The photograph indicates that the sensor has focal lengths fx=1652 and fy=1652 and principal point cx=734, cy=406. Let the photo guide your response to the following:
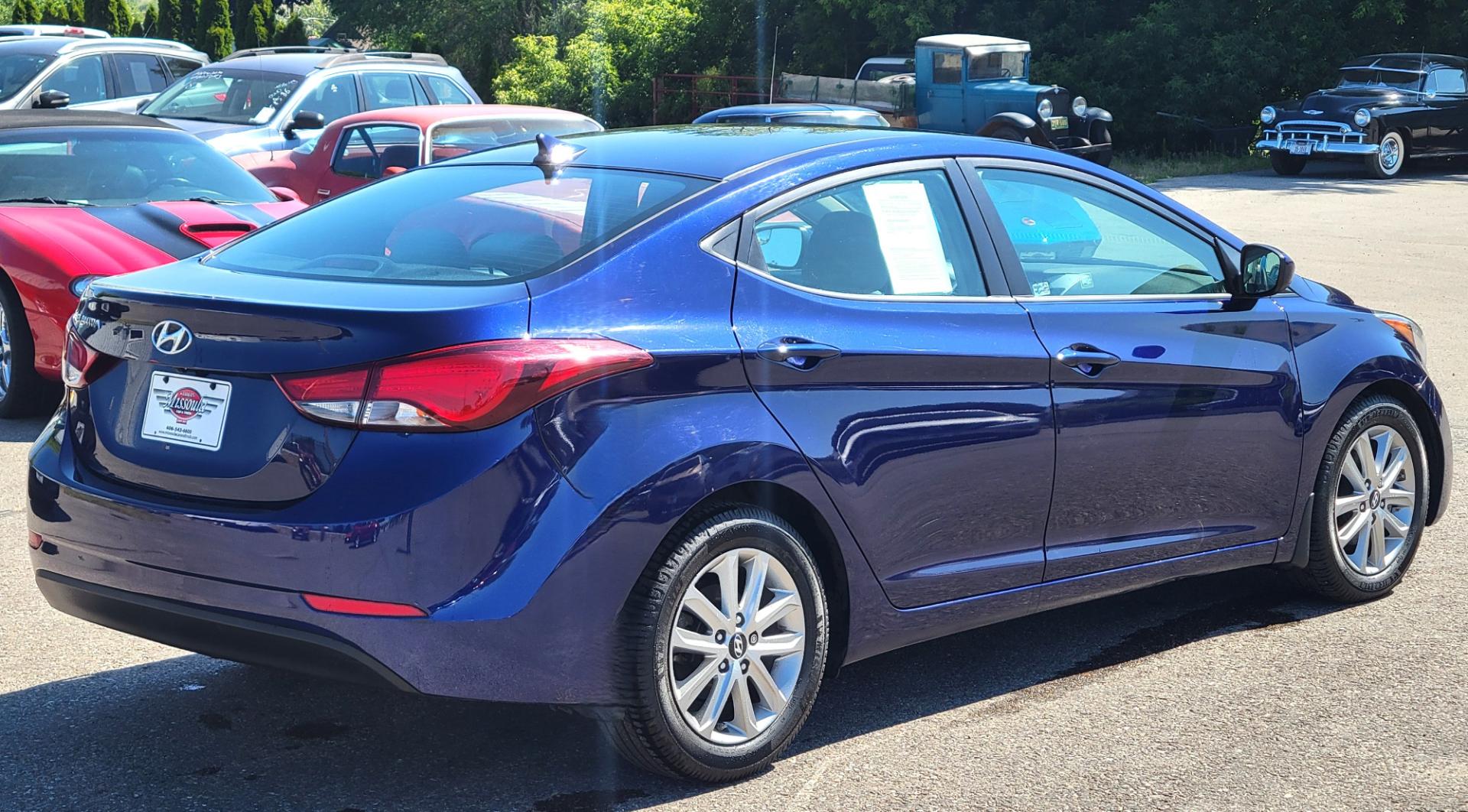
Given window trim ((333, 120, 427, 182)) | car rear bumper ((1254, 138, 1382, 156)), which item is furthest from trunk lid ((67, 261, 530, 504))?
car rear bumper ((1254, 138, 1382, 156))

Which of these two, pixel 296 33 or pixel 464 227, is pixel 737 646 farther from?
pixel 296 33

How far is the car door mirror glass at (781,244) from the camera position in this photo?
157 inches

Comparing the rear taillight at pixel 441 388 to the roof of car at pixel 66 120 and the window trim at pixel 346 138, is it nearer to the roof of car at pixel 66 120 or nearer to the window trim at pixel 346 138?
the roof of car at pixel 66 120

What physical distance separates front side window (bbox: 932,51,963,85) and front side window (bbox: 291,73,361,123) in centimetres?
1081

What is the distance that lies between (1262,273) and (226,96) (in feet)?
45.0

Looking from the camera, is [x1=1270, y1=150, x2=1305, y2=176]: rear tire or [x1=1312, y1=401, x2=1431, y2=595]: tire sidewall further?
[x1=1270, y1=150, x2=1305, y2=176]: rear tire

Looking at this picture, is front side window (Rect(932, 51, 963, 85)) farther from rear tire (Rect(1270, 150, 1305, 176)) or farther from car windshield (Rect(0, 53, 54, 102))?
car windshield (Rect(0, 53, 54, 102))

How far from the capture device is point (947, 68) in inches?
972

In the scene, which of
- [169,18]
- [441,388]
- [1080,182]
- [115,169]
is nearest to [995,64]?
[115,169]

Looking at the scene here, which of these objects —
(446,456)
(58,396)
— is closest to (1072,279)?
(446,456)

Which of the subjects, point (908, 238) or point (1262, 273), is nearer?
point (908, 238)

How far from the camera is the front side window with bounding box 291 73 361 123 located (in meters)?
16.3

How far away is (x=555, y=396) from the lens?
11.3 feet

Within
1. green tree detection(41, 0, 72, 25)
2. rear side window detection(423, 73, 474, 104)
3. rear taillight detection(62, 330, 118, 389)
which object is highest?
rear taillight detection(62, 330, 118, 389)
